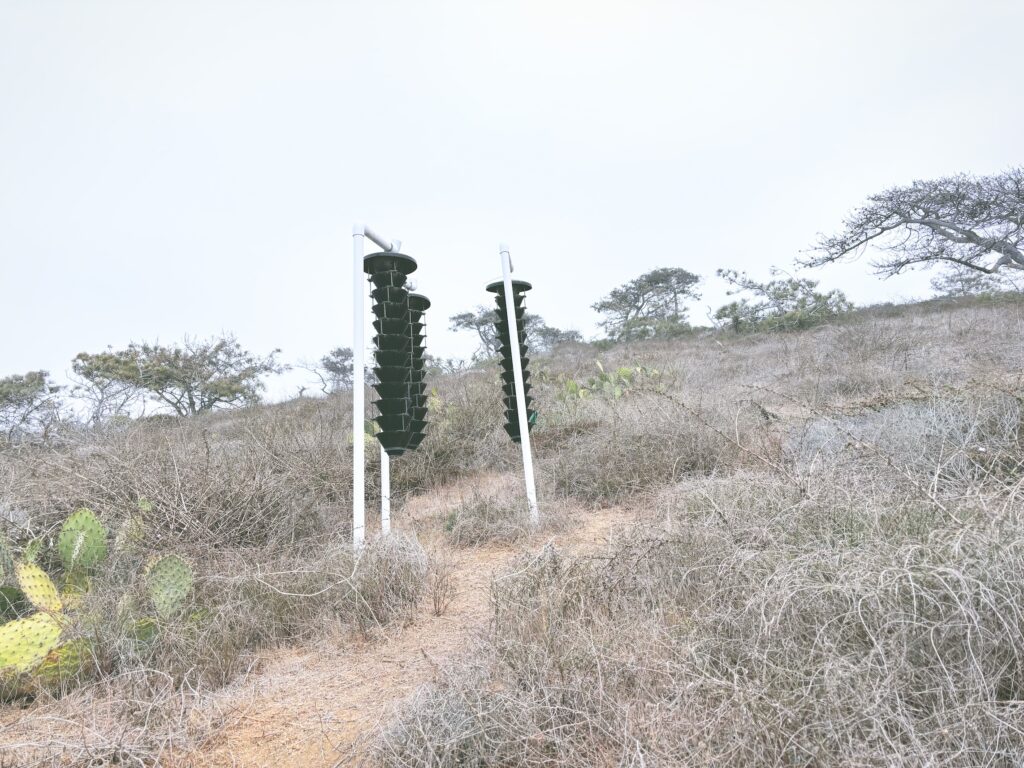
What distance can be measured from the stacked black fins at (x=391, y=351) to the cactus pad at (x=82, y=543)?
177cm

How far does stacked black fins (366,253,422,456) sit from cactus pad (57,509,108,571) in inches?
69.6

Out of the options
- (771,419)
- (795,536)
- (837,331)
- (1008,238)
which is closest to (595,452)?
(771,419)

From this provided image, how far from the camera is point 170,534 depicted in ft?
12.3

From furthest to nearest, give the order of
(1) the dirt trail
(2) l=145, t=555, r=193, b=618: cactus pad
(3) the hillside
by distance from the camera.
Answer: (2) l=145, t=555, r=193, b=618: cactus pad < (1) the dirt trail < (3) the hillside

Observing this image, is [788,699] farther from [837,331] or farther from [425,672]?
[837,331]

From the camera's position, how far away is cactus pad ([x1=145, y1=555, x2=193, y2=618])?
2806 millimetres

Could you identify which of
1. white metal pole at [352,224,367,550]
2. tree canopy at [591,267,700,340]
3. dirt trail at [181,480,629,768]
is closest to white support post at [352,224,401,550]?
white metal pole at [352,224,367,550]

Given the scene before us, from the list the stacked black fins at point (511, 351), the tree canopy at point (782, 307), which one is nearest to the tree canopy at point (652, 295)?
the tree canopy at point (782, 307)

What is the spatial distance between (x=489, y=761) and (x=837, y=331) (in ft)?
50.1

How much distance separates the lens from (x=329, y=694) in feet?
7.51

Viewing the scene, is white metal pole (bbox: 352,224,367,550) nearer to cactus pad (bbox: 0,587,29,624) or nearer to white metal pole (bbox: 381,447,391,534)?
white metal pole (bbox: 381,447,391,534)

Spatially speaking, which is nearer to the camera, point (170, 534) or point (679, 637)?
point (679, 637)

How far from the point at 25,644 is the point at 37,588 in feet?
1.82

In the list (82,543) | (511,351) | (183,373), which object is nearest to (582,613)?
(82,543)
